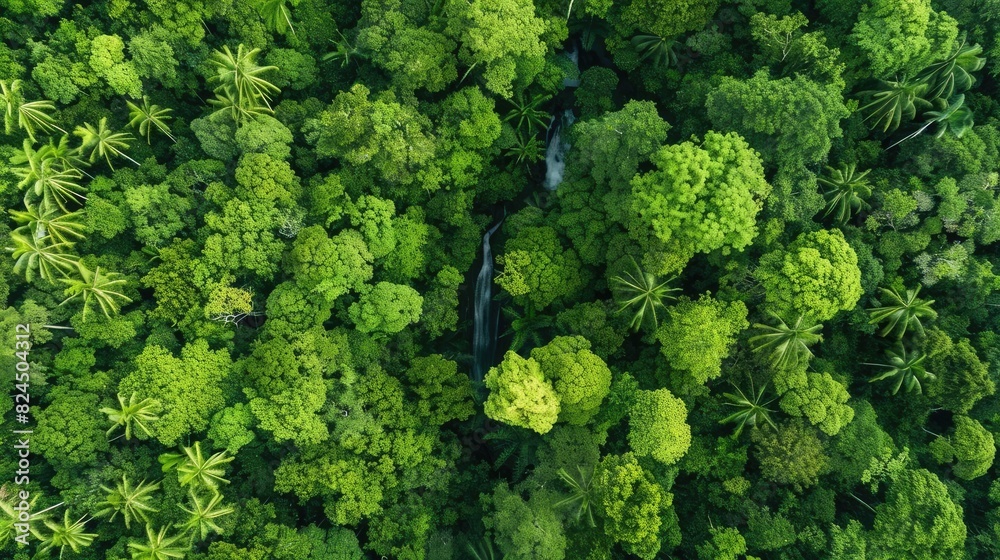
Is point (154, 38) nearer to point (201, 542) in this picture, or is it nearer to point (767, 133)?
point (201, 542)

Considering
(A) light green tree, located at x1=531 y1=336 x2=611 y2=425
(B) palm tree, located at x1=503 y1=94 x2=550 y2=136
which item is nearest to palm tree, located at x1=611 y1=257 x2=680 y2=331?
(A) light green tree, located at x1=531 y1=336 x2=611 y2=425

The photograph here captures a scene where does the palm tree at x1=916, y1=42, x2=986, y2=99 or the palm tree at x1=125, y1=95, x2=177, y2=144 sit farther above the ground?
the palm tree at x1=916, y1=42, x2=986, y2=99

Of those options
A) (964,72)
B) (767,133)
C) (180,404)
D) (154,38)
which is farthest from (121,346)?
(964,72)

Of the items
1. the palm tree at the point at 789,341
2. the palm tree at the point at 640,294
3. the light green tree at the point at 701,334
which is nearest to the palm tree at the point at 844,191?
the palm tree at the point at 789,341

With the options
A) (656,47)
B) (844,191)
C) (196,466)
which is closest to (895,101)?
(844,191)

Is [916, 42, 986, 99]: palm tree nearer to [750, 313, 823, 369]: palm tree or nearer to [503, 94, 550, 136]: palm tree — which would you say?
[750, 313, 823, 369]: palm tree

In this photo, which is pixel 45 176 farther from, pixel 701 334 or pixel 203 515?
pixel 701 334
